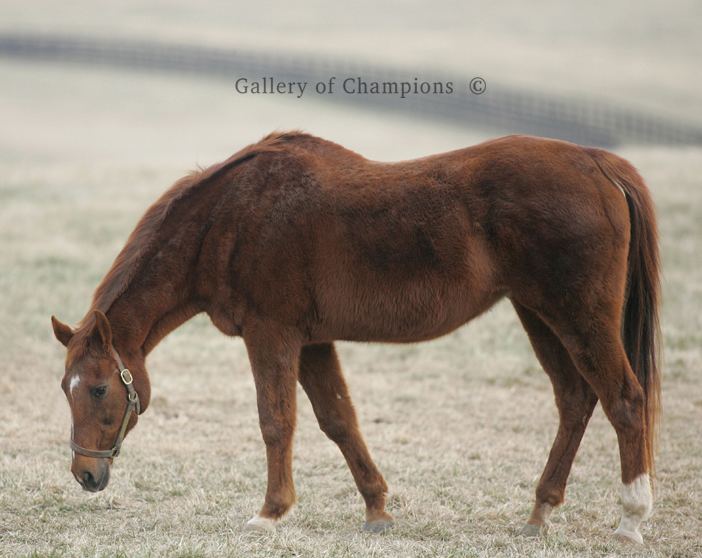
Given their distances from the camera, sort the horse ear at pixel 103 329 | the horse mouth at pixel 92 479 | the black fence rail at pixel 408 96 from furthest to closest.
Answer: the black fence rail at pixel 408 96
the horse mouth at pixel 92 479
the horse ear at pixel 103 329

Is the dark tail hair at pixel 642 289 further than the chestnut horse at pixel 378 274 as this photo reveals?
Yes

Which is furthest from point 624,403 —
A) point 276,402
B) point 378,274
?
point 276,402

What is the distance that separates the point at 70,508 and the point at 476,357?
609cm

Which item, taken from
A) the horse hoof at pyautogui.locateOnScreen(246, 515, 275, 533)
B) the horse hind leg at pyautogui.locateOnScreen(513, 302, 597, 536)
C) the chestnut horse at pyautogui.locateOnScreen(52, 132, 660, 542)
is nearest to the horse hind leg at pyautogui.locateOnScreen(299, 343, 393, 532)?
the chestnut horse at pyautogui.locateOnScreen(52, 132, 660, 542)

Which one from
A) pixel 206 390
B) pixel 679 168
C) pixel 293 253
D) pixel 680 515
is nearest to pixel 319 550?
pixel 293 253

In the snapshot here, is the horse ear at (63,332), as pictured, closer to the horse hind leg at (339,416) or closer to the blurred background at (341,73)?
the horse hind leg at (339,416)

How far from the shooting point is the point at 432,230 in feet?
18.6

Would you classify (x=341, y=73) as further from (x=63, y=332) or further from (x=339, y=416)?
(x=63, y=332)

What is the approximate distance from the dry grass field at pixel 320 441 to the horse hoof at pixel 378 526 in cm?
9

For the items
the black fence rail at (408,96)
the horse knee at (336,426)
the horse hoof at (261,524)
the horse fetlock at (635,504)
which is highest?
the horse knee at (336,426)

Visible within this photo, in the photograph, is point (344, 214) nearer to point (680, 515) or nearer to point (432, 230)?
point (432, 230)

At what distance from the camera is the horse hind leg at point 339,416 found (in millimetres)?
6133

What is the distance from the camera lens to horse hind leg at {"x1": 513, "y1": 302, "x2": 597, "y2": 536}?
6.03 m

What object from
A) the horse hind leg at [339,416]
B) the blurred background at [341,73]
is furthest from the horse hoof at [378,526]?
the blurred background at [341,73]
